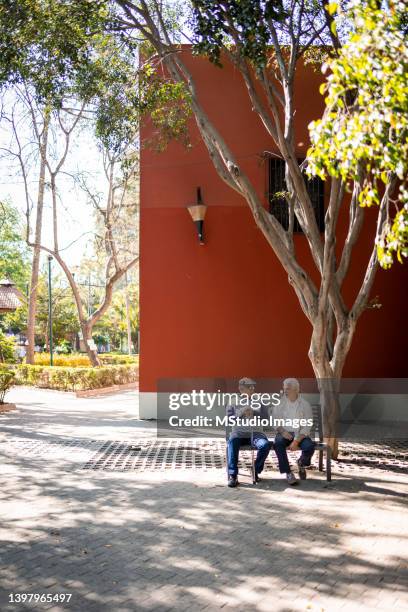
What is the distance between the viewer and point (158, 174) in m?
11.7

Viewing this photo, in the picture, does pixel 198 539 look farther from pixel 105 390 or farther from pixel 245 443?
pixel 105 390

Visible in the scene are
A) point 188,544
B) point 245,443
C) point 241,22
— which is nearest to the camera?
point 188,544

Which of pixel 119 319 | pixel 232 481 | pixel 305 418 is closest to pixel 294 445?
pixel 305 418

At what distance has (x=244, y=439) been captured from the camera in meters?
7.22

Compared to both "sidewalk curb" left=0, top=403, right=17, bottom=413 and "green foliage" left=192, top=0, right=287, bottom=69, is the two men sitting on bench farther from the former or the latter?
"sidewalk curb" left=0, top=403, right=17, bottom=413

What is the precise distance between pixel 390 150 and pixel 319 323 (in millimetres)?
4739

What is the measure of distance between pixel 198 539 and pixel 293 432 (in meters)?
2.40

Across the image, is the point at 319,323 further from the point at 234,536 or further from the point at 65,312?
the point at 65,312

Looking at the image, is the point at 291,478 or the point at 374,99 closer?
the point at 374,99

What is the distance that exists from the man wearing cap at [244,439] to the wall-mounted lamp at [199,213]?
463cm

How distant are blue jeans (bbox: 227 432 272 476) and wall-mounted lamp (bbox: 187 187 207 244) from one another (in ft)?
16.7

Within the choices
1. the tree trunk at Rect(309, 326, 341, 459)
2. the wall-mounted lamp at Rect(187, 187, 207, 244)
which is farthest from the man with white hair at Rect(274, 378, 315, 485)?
the wall-mounted lamp at Rect(187, 187, 207, 244)

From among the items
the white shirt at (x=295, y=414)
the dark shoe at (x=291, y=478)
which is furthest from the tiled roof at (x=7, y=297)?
the dark shoe at (x=291, y=478)

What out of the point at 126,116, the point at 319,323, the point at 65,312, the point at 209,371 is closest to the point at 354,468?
the point at 319,323
